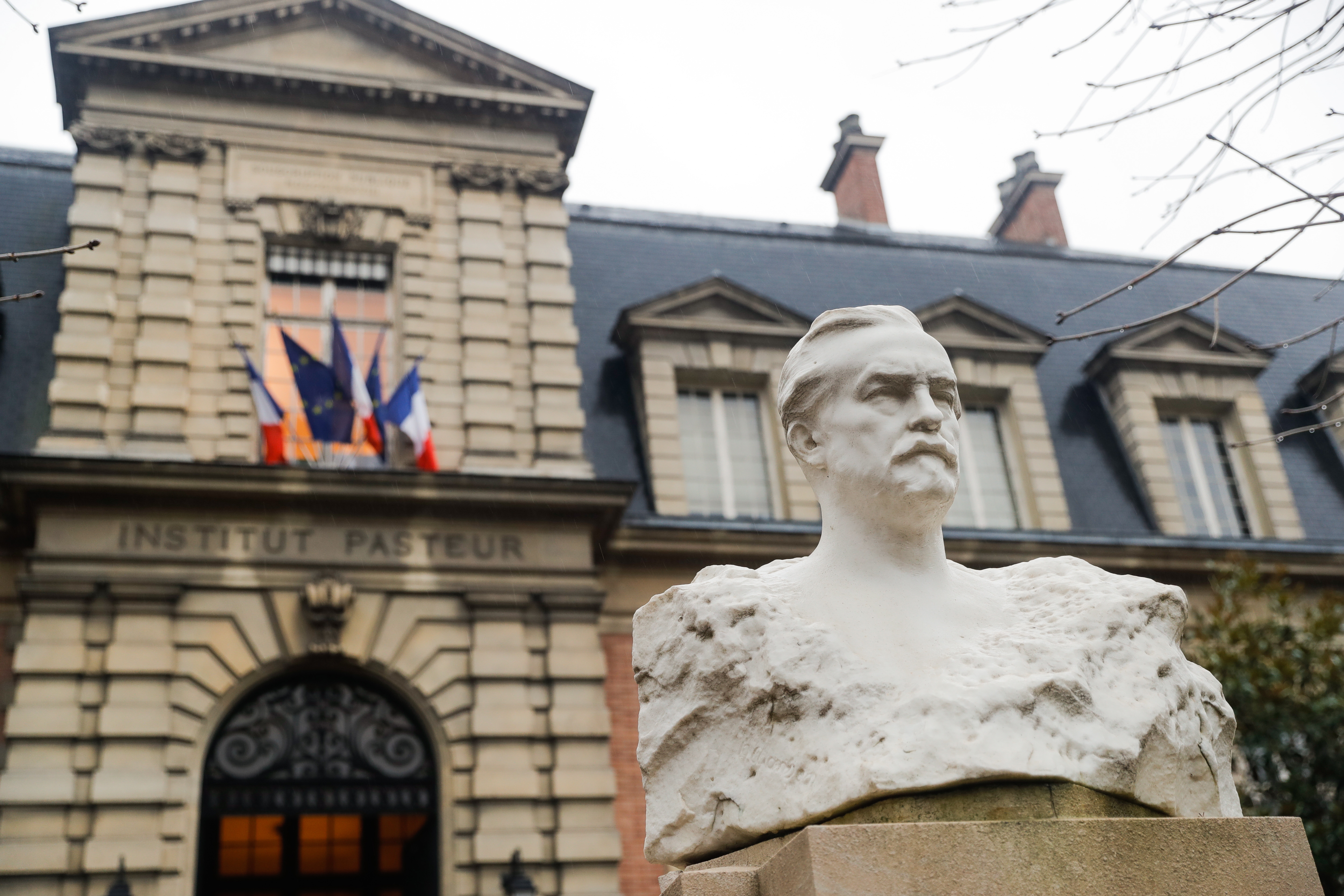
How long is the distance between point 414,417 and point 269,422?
4.91 feet

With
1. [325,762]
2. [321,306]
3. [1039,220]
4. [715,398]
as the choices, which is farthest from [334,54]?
[1039,220]

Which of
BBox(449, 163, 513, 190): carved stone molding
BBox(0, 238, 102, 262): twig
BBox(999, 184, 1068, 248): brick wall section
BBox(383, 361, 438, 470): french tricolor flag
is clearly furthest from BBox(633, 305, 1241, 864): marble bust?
BBox(999, 184, 1068, 248): brick wall section

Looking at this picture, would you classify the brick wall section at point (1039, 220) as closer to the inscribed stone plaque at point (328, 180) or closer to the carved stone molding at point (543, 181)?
the carved stone molding at point (543, 181)

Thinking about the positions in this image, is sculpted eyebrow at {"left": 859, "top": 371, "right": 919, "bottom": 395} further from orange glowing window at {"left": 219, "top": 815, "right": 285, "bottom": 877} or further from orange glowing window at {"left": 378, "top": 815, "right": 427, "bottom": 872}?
orange glowing window at {"left": 219, "top": 815, "right": 285, "bottom": 877}

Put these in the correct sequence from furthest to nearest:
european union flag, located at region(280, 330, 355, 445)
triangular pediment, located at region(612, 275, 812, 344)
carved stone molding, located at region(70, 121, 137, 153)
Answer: triangular pediment, located at region(612, 275, 812, 344) < carved stone molding, located at region(70, 121, 137, 153) < european union flag, located at region(280, 330, 355, 445)

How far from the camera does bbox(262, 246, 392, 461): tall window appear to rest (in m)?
14.2

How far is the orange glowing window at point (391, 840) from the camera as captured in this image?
15148mm

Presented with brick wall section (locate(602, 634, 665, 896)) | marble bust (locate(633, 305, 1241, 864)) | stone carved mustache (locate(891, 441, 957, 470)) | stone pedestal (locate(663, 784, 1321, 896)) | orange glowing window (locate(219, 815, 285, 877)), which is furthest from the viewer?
orange glowing window (locate(219, 815, 285, 877))

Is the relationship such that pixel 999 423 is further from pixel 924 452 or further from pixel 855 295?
pixel 924 452

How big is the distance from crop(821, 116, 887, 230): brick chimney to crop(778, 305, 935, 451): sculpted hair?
737 inches

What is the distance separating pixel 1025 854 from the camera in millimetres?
3066

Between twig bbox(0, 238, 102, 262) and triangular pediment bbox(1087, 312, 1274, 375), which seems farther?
triangular pediment bbox(1087, 312, 1274, 375)

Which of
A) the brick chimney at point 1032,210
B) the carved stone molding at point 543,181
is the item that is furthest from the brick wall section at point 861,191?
the carved stone molding at point 543,181

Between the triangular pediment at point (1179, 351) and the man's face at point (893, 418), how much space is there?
14914mm
